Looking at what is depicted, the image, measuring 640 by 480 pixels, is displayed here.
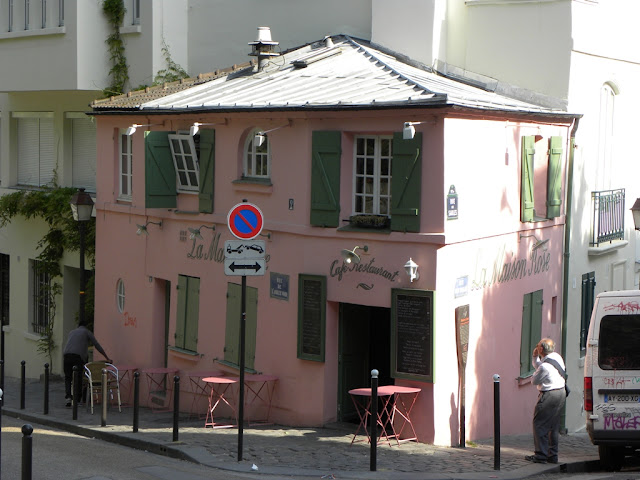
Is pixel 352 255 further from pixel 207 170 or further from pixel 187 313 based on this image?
→ pixel 187 313

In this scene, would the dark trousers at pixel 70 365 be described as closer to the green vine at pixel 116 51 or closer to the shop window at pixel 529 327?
the green vine at pixel 116 51

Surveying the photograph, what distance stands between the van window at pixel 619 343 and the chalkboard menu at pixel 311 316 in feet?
12.9

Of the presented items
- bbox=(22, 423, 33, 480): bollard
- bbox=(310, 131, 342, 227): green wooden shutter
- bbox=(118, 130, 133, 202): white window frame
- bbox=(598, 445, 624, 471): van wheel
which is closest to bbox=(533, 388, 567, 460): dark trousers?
bbox=(598, 445, 624, 471): van wheel

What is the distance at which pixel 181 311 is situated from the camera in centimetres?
1753

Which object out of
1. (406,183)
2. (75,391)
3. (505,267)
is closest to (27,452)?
(406,183)

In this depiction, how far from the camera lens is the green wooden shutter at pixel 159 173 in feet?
57.1

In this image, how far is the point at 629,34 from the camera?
19.4 m

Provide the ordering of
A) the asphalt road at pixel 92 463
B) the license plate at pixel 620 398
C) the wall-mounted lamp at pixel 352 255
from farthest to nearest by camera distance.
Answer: the wall-mounted lamp at pixel 352 255 → the license plate at pixel 620 398 → the asphalt road at pixel 92 463

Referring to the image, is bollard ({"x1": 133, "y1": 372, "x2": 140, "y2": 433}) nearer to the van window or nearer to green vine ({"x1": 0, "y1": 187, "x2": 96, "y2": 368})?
the van window

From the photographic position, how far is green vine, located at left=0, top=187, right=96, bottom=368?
2153cm

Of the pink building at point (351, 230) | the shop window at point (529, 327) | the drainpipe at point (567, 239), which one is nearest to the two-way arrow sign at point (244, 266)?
the pink building at point (351, 230)

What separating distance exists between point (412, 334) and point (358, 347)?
64.5 inches

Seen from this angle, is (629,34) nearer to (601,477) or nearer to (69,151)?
(601,477)

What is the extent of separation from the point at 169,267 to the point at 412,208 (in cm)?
556
